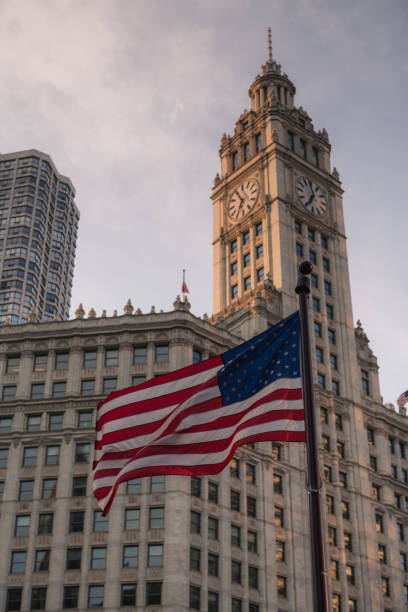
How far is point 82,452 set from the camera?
72375 mm

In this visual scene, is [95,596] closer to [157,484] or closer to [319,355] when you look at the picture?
[157,484]

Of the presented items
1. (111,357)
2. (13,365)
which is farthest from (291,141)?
(13,365)

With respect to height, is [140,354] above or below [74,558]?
above

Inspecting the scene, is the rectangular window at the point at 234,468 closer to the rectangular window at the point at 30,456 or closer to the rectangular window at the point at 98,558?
the rectangular window at the point at 98,558

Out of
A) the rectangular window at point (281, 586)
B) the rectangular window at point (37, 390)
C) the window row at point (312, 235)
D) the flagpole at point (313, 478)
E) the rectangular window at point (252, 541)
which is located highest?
the window row at point (312, 235)

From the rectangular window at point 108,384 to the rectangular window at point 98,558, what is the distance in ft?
49.9

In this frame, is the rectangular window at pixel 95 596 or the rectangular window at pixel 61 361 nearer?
the rectangular window at pixel 95 596

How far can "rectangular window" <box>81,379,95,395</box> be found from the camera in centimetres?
7625

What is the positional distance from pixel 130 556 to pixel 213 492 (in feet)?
31.4

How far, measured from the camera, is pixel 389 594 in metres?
81.7

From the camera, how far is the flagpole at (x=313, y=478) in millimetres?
15242

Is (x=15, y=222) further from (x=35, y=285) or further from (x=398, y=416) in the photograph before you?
(x=398, y=416)

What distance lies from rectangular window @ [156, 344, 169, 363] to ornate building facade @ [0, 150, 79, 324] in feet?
236

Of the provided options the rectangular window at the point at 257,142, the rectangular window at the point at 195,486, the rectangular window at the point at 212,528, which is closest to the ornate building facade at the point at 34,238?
the rectangular window at the point at 257,142
